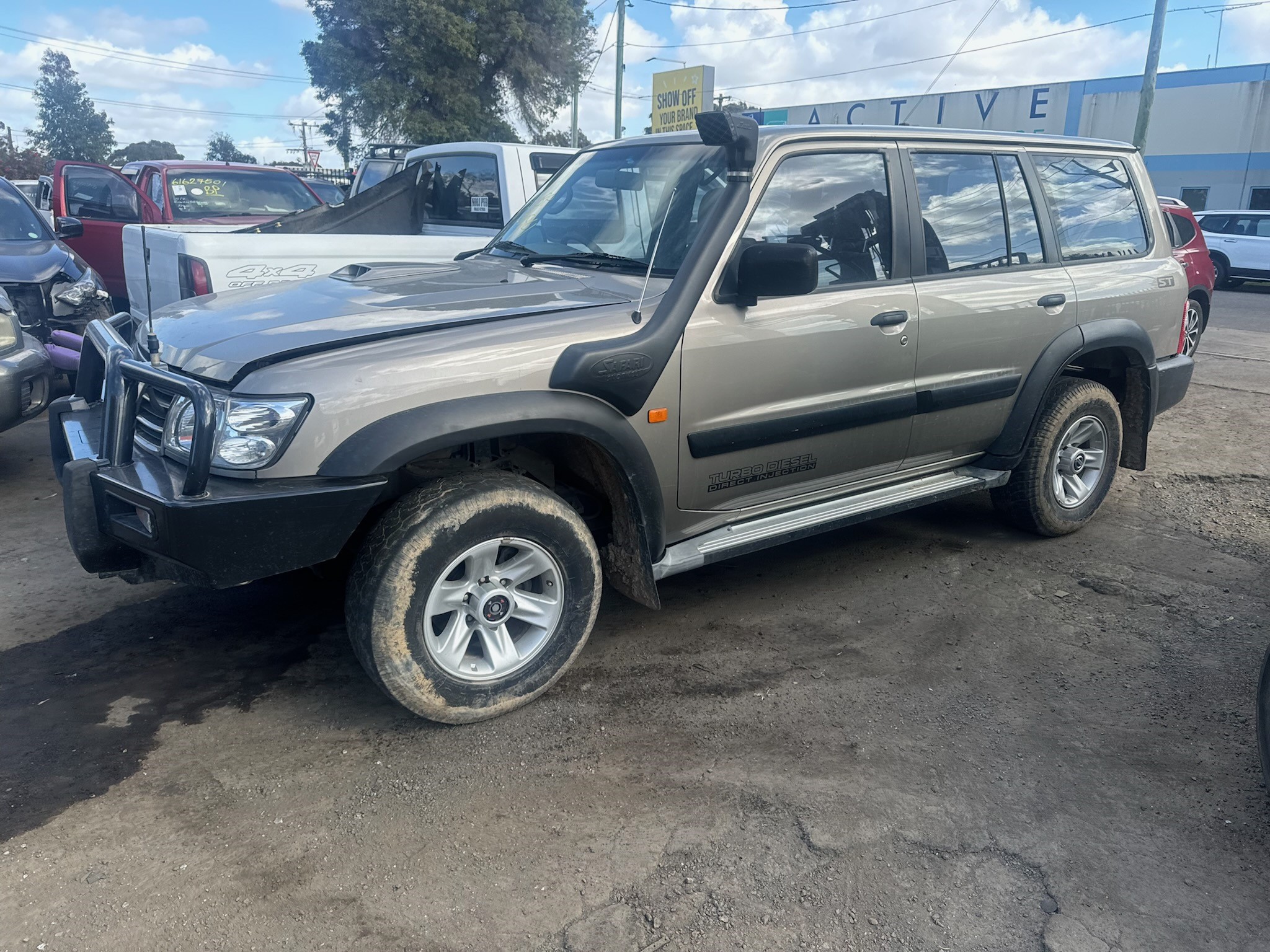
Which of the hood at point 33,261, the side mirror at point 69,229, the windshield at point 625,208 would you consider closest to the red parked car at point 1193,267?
the windshield at point 625,208

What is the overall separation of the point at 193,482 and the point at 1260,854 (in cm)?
313

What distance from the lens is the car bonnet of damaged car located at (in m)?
6.96

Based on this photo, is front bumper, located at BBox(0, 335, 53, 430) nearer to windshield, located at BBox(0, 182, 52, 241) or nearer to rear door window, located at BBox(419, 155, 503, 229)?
windshield, located at BBox(0, 182, 52, 241)

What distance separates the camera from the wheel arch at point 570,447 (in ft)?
9.04

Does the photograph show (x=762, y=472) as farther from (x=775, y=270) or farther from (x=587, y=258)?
(x=587, y=258)

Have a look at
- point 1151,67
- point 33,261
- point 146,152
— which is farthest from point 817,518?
point 146,152

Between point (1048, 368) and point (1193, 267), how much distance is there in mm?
6922

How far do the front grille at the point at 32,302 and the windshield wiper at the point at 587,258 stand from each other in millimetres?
4864

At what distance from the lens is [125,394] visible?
3.05 metres

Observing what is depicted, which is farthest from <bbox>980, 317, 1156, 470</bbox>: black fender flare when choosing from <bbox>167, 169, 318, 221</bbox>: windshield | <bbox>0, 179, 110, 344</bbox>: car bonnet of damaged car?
<bbox>167, 169, 318, 221</bbox>: windshield

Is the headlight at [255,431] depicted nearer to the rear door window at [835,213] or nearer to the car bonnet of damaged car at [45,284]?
the rear door window at [835,213]

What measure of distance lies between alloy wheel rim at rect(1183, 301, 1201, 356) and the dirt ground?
6.06 m

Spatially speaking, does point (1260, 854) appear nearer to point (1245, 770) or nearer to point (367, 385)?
point (1245, 770)

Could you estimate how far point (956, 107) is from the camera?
30.7 metres
